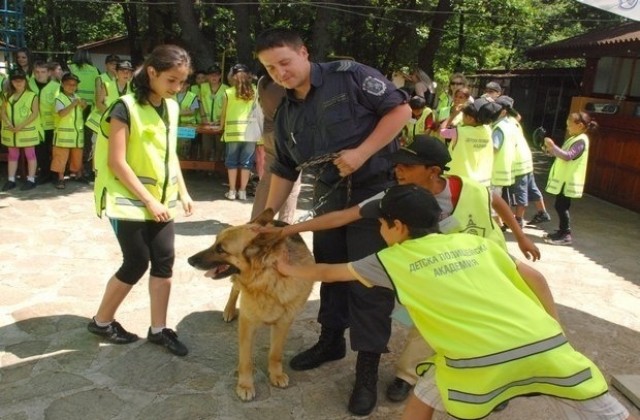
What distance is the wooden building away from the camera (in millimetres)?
9891

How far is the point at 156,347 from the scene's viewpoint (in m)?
3.72

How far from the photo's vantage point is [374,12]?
19047mm

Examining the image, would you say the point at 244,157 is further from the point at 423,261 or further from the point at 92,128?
the point at 423,261

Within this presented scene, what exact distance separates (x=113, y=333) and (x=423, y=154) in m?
2.45

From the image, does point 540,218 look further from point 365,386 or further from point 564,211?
point 365,386

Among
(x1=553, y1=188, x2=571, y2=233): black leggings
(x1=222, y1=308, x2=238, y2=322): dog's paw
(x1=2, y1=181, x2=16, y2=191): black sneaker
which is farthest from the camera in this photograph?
(x1=2, y1=181, x2=16, y2=191): black sneaker

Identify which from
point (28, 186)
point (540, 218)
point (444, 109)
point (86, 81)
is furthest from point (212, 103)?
point (540, 218)

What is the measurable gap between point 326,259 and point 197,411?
1157 millimetres

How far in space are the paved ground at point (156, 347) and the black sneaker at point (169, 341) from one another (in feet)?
0.16

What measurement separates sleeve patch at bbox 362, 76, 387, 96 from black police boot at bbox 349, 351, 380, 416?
1483mm

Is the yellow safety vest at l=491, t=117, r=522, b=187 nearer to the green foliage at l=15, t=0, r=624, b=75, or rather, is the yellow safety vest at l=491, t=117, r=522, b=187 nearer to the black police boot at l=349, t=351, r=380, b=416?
the black police boot at l=349, t=351, r=380, b=416

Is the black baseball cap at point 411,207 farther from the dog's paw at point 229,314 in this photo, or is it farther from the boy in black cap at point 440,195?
the dog's paw at point 229,314

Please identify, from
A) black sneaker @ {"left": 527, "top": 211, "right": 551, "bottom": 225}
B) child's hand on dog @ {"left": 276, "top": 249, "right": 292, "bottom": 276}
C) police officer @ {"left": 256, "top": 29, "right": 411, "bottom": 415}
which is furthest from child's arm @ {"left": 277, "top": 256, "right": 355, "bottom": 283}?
black sneaker @ {"left": 527, "top": 211, "right": 551, "bottom": 225}

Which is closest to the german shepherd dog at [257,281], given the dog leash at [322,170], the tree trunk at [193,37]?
the dog leash at [322,170]
